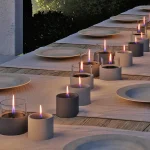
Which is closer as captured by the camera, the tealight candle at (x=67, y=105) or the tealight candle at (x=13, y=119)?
the tealight candle at (x=13, y=119)

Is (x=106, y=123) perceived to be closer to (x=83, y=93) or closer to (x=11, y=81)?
(x=83, y=93)

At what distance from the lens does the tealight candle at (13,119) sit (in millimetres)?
1580

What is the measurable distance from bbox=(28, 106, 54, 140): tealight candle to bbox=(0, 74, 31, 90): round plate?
1.94 feet

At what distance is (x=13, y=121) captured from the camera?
159 centimetres

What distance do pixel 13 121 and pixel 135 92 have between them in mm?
672

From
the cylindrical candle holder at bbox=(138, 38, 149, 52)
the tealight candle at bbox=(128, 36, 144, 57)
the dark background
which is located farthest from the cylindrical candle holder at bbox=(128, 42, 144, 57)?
the dark background

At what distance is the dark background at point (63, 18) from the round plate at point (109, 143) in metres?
5.22

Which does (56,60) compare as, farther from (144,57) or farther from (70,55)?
(144,57)

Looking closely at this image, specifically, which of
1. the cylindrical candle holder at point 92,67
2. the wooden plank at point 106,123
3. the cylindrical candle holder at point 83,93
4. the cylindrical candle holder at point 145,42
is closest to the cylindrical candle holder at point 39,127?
the wooden plank at point 106,123

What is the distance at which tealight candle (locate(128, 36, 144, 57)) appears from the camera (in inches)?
114

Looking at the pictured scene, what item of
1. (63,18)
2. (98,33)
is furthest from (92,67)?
(63,18)

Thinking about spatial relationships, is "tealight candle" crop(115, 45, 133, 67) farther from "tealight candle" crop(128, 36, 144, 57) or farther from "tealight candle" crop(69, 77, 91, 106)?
"tealight candle" crop(69, 77, 91, 106)

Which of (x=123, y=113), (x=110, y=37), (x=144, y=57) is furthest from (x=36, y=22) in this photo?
(x=123, y=113)

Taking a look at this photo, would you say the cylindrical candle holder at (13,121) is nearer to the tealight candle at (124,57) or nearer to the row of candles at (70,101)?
the row of candles at (70,101)
